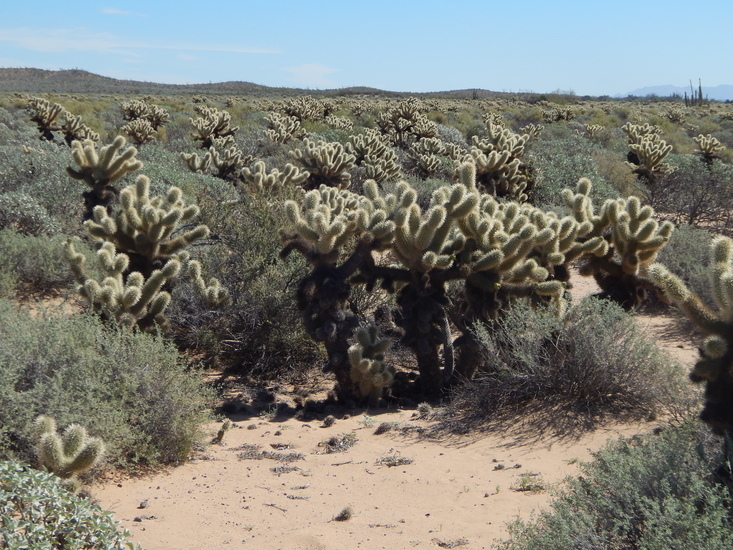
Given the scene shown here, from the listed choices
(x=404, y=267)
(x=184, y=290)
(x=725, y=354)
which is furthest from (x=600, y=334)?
(x=184, y=290)

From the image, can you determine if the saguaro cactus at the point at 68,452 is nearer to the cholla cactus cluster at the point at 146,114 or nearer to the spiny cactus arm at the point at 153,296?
the spiny cactus arm at the point at 153,296

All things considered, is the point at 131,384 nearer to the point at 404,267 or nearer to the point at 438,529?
the point at 438,529

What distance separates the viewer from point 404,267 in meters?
7.61

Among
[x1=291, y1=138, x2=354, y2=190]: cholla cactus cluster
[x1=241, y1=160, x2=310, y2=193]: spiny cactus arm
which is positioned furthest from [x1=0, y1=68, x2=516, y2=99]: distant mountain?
[x1=241, y1=160, x2=310, y2=193]: spiny cactus arm

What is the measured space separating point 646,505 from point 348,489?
2301 mm

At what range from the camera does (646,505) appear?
141 inches

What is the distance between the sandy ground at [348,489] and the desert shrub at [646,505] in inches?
21.3

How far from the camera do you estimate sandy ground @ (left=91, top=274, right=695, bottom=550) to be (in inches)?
176

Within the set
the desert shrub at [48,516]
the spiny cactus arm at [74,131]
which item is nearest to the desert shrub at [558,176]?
the spiny cactus arm at [74,131]

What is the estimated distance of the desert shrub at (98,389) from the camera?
16.0 ft

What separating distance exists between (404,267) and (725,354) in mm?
3967

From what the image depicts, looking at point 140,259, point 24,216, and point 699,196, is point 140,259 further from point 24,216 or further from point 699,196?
point 699,196

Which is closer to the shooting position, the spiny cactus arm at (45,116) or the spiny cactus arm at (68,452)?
the spiny cactus arm at (68,452)

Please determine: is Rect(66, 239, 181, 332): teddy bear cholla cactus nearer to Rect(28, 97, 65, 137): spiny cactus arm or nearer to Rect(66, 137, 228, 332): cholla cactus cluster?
Rect(66, 137, 228, 332): cholla cactus cluster
